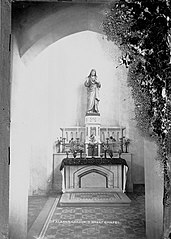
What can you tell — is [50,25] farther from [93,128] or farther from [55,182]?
[55,182]

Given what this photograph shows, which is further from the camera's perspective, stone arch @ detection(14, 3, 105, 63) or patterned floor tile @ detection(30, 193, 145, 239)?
stone arch @ detection(14, 3, 105, 63)

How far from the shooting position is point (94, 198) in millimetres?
1965

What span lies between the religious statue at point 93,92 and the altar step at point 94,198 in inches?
20.0

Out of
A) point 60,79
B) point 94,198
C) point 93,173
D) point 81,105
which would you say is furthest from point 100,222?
point 60,79

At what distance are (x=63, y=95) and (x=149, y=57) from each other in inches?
23.0

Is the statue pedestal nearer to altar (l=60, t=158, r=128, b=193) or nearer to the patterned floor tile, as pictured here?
altar (l=60, t=158, r=128, b=193)

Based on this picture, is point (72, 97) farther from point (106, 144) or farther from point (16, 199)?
point (16, 199)

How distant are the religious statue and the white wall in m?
0.03

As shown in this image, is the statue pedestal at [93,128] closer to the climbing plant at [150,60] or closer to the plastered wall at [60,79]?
the plastered wall at [60,79]

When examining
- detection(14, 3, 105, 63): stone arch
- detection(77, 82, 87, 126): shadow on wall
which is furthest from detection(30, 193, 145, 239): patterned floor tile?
detection(14, 3, 105, 63): stone arch

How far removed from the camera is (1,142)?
75.8 inches

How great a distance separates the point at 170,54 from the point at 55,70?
2.36ft

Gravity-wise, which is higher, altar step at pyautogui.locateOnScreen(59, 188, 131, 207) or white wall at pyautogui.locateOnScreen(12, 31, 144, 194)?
white wall at pyautogui.locateOnScreen(12, 31, 144, 194)

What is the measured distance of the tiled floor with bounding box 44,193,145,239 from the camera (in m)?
1.88
